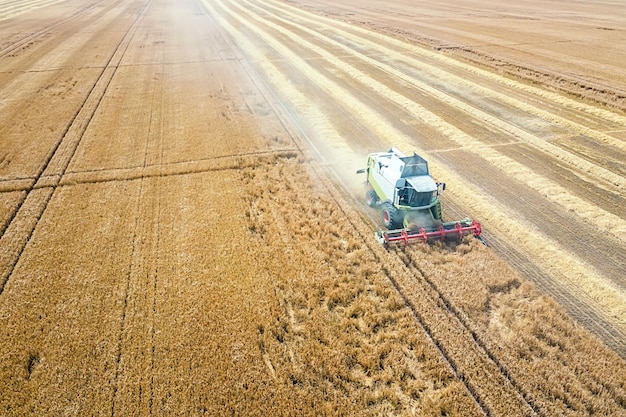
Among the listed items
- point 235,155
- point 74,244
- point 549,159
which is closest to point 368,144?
point 235,155

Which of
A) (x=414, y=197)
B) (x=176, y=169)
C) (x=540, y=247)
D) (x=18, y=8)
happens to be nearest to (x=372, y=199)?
(x=414, y=197)

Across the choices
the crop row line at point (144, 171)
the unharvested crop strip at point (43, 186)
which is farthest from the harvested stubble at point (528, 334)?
the unharvested crop strip at point (43, 186)

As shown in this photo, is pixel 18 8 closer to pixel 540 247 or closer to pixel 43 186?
pixel 43 186

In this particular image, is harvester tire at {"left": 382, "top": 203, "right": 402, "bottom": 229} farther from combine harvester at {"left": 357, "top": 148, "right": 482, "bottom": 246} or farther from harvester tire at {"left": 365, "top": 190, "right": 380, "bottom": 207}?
harvester tire at {"left": 365, "top": 190, "right": 380, "bottom": 207}

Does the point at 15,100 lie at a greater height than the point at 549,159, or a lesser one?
greater

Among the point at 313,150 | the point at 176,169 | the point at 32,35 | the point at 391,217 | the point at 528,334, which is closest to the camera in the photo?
the point at 528,334

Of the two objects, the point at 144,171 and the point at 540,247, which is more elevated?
the point at 144,171

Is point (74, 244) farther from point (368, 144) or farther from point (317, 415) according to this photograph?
point (368, 144)
